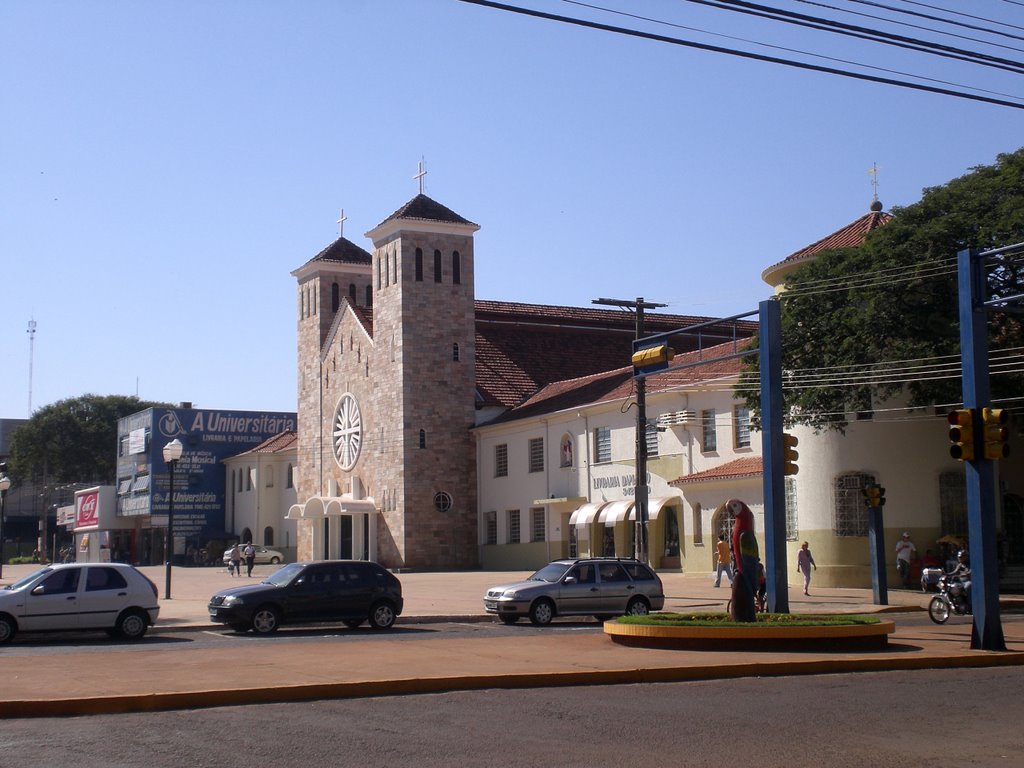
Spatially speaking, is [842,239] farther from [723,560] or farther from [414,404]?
[414,404]

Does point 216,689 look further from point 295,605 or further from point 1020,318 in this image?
point 1020,318

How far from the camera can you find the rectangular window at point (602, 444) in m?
47.7

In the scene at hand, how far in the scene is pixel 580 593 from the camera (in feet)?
86.5

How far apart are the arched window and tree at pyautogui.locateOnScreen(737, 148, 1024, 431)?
2724 millimetres

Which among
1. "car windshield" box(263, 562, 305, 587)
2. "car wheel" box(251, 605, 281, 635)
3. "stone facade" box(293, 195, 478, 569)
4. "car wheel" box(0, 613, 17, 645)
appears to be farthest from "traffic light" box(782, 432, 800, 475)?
"stone facade" box(293, 195, 478, 569)

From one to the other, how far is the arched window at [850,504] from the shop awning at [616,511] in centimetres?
1069

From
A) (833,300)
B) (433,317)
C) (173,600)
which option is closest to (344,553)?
(433,317)

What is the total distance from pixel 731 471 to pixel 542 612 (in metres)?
15.2

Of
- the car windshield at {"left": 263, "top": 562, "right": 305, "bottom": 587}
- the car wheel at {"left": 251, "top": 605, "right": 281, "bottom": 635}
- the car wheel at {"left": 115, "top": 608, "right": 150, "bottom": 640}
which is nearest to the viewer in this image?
the car wheel at {"left": 115, "top": 608, "right": 150, "bottom": 640}

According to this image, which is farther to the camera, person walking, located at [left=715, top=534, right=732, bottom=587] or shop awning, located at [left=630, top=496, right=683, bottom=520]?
shop awning, located at [left=630, top=496, right=683, bottom=520]

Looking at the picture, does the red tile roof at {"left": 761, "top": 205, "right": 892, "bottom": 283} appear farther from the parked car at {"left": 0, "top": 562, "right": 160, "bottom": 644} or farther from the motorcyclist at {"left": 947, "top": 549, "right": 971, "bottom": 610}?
the parked car at {"left": 0, "top": 562, "right": 160, "bottom": 644}

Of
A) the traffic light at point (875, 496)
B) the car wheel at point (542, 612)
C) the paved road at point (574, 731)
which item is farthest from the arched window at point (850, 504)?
the paved road at point (574, 731)

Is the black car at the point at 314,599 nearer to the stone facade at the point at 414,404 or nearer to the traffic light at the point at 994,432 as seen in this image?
the traffic light at the point at 994,432

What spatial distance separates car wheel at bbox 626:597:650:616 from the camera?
26.8 metres
